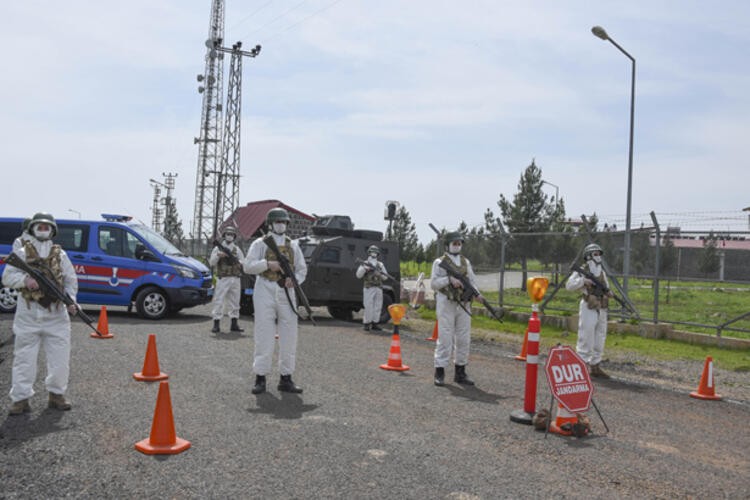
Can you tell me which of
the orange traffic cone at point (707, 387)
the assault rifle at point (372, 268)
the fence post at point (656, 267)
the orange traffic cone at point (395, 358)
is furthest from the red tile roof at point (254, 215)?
the orange traffic cone at point (707, 387)

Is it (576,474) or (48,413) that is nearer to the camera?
(576,474)

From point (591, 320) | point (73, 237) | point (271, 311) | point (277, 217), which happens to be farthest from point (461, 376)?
point (73, 237)

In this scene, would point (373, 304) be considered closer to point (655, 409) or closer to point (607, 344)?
point (607, 344)

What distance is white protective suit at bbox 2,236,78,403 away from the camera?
589 cm

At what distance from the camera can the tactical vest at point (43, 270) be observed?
5988 millimetres

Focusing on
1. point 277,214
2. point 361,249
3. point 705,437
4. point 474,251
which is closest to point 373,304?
point 361,249

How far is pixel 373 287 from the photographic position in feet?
47.9

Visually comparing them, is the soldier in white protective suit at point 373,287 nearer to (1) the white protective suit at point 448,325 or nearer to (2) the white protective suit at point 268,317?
(1) the white protective suit at point 448,325

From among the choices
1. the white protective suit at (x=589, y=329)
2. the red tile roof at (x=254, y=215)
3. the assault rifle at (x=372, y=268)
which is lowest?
the white protective suit at (x=589, y=329)

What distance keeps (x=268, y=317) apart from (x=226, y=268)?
5954 mm

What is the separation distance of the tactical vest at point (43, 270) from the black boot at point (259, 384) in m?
2.20

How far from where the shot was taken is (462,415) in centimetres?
646

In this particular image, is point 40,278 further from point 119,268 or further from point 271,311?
point 119,268

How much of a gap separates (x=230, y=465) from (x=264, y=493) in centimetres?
59
